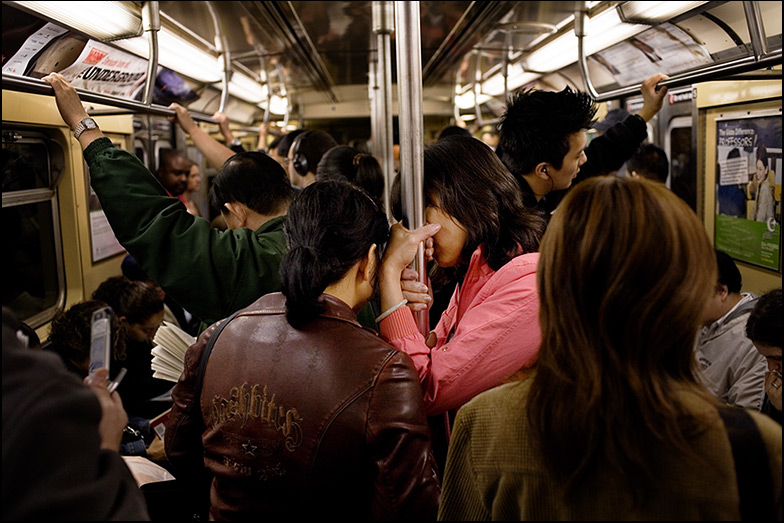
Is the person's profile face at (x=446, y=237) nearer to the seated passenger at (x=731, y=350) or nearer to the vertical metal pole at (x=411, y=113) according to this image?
the vertical metal pole at (x=411, y=113)

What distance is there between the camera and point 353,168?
3877mm

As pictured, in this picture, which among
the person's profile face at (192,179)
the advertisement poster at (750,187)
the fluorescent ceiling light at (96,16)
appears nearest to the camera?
the fluorescent ceiling light at (96,16)

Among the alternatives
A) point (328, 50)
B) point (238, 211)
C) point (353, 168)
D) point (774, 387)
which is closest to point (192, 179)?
point (328, 50)

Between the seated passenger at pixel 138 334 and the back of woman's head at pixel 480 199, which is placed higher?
the back of woman's head at pixel 480 199

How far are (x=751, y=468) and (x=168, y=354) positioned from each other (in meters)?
1.70

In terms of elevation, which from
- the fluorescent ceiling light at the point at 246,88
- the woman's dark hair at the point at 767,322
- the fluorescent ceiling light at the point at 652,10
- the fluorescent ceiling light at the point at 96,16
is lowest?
the woman's dark hair at the point at 767,322

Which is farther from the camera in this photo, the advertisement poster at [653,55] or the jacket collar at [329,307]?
the advertisement poster at [653,55]

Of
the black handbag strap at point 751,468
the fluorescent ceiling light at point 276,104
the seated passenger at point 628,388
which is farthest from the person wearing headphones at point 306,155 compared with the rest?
the fluorescent ceiling light at point 276,104

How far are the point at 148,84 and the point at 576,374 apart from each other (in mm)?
2108

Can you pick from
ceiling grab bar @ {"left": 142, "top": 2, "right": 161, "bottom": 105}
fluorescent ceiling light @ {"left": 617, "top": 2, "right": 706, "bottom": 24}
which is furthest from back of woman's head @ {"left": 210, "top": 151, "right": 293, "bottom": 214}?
fluorescent ceiling light @ {"left": 617, "top": 2, "right": 706, "bottom": 24}

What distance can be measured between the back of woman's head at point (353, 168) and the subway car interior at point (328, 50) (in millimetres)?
204

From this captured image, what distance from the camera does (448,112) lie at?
462 inches

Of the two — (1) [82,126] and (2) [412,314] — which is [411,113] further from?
(1) [82,126]

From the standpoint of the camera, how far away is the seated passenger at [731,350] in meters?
2.53
